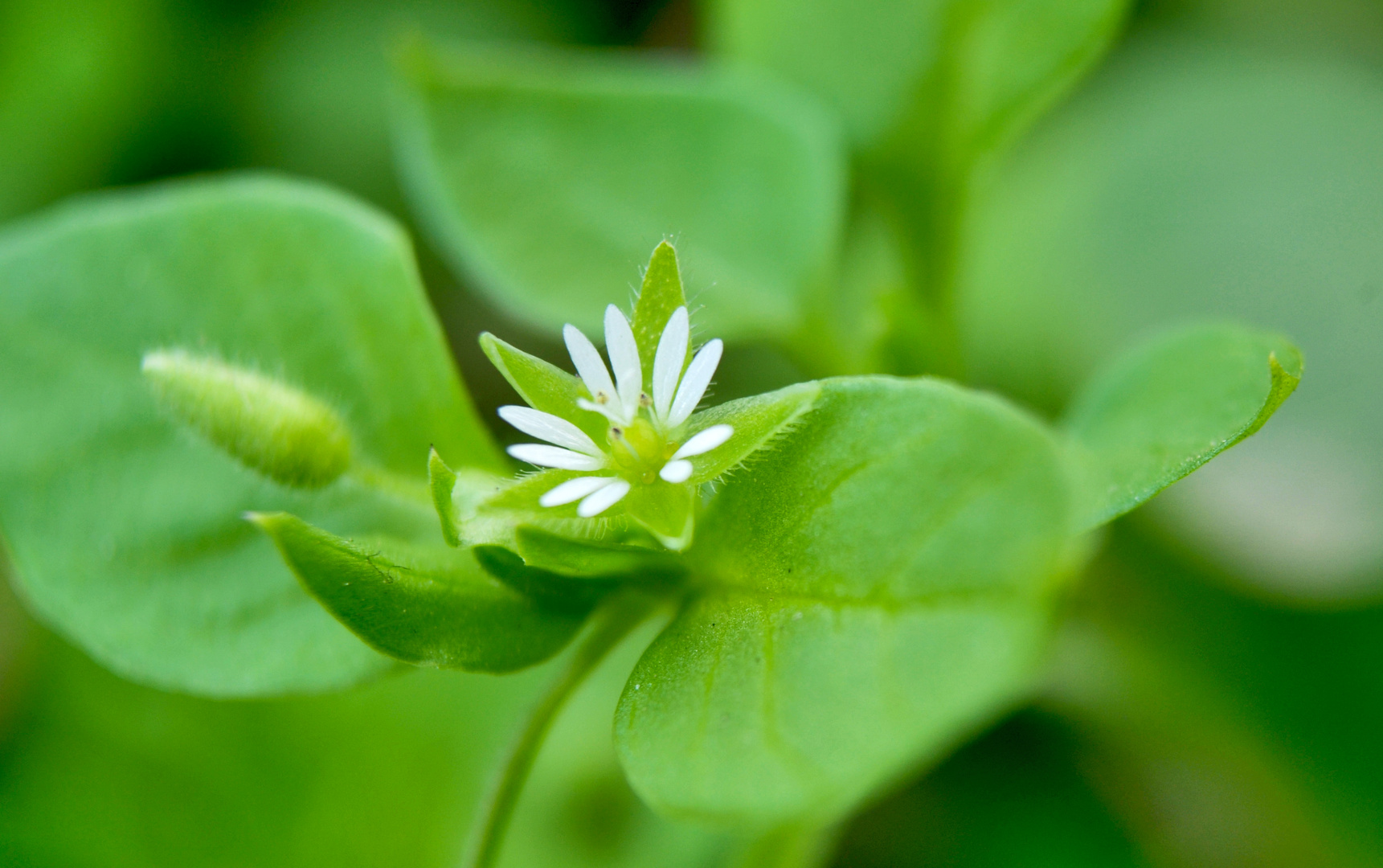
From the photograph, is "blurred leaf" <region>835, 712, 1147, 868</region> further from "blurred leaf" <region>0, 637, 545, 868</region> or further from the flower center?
the flower center

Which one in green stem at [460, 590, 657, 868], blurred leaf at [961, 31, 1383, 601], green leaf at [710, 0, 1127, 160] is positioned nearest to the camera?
green stem at [460, 590, 657, 868]

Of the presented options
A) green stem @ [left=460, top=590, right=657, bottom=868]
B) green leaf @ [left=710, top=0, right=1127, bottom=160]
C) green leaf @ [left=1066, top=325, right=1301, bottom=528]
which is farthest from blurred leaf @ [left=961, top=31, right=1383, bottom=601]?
green stem @ [left=460, top=590, right=657, bottom=868]

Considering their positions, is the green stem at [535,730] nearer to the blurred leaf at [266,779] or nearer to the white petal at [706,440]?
the white petal at [706,440]

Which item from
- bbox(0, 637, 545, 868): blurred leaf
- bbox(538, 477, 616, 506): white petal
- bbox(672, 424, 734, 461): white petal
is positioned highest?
bbox(672, 424, 734, 461): white petal

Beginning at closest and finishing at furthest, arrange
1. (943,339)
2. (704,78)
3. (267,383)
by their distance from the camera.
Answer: (267,383) < (943,339) < (704,78)

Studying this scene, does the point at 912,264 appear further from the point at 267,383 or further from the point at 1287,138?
the point at 1287,138

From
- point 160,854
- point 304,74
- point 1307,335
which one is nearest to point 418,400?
point 160,854
